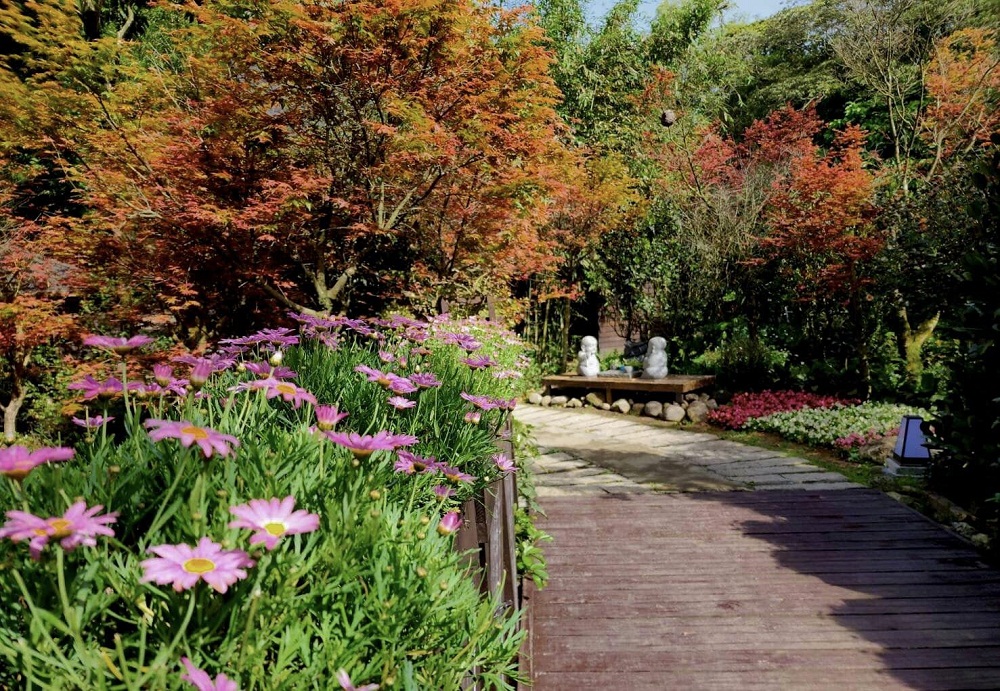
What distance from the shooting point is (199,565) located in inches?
26.7

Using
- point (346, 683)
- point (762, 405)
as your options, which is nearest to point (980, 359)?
point (346, 683)

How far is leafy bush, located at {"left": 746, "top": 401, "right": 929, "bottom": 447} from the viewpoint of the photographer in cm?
629

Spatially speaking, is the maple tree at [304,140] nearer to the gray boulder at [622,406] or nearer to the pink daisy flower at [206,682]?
the gray boulder at [622,406]

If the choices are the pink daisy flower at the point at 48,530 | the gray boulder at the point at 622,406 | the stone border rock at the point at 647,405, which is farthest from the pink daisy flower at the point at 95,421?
the gray boulder at the point at 622,406

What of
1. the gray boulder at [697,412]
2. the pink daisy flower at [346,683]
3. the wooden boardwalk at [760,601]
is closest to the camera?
the pink daisy flower at [346,683]

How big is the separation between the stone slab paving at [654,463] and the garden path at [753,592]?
0.05 metres

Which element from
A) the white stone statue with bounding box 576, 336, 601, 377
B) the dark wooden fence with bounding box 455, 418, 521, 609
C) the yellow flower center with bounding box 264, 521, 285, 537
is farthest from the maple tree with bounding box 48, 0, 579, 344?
the yellow flower center with bounding box 264, 521, 285, 537

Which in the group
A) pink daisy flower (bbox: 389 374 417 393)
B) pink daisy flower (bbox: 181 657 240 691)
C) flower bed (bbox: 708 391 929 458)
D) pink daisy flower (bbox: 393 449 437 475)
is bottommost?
flower bed (bbox: 708 391 929 458)

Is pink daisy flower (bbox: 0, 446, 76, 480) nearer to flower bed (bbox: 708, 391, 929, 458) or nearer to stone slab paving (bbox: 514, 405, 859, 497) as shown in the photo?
stone slab paving (bbox: 514, 405, 859, 497)

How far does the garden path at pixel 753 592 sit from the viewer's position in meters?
2.53

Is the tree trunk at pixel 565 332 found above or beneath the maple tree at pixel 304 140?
beneath

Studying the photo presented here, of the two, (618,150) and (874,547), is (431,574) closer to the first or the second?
(874,547)

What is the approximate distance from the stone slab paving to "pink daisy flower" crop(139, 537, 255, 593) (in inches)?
158

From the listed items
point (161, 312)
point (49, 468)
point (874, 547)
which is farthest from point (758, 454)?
point (49, 468)
